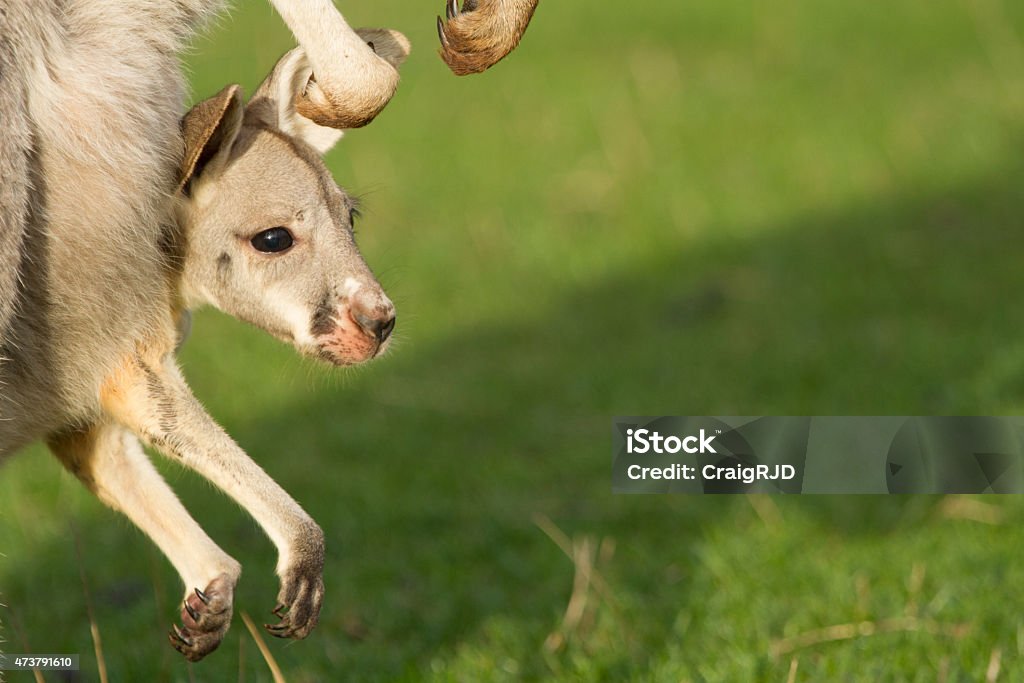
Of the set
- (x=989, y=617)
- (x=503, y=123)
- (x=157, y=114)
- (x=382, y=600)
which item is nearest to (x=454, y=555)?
(x=382, y=600)

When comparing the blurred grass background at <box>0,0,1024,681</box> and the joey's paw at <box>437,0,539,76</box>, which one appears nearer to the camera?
the joey's paw at <box>437,0,539,76</box>

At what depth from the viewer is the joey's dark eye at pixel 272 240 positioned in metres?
2.84

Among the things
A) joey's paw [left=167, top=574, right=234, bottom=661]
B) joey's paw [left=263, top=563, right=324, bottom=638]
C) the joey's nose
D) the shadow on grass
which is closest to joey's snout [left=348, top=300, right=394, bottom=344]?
the joey's nose

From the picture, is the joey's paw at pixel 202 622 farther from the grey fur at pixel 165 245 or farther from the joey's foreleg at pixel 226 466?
the joey's foreleg at pixel 226 466

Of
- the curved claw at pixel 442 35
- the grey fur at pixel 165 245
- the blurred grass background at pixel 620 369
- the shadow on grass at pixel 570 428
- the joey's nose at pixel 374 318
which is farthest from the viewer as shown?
the shadow on grass at pixel 570 428

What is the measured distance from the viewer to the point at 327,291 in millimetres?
2818

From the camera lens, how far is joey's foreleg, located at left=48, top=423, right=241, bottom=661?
2.83m

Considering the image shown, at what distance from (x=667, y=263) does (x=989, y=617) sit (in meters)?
4.42

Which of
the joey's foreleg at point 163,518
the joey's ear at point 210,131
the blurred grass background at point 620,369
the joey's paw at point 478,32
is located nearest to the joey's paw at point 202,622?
the joey's foreleg at point 163,518

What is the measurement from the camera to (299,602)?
2824 millimetres

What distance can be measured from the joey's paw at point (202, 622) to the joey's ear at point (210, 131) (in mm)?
854

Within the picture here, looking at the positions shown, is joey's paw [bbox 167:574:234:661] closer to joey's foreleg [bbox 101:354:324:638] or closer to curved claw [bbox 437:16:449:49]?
joey's foreleg [bbox 101:354:324:638]

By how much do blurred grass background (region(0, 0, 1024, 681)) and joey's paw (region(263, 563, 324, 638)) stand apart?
1.91ft

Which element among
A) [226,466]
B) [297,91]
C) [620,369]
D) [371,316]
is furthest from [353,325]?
[620,369]
